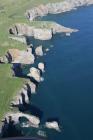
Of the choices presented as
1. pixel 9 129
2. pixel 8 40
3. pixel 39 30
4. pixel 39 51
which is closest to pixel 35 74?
pixel 39 51

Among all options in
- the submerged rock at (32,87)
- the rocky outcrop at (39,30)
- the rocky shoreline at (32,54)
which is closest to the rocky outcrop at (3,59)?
the rocky shoreline at (32,54)

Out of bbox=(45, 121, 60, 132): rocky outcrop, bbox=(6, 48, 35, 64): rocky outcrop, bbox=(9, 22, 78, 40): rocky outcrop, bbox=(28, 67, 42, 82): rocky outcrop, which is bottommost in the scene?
bbox=(9, 22, 78, 40): rocky outcrop

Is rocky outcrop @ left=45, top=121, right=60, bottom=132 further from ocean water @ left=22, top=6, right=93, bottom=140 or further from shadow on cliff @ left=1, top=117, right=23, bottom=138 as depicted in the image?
shadow on cliff @ left=1, top=117, right=23, bottom=138

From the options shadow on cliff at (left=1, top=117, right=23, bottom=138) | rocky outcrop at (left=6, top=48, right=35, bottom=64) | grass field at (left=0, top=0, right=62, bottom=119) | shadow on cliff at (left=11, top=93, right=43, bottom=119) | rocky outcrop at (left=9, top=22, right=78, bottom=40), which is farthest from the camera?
rocky outcrop at (left=9, top=22, right=78, bottom=40)

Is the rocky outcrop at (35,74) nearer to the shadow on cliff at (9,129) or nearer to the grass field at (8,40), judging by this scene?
the grass field at (8,40)

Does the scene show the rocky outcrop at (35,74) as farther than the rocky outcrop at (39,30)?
No

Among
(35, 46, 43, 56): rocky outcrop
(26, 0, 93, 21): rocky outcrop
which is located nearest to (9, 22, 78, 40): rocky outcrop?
(35, 46, 43, 56): rocky outcrop

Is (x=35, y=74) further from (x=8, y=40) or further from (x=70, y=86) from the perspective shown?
(x=8, y=40)
